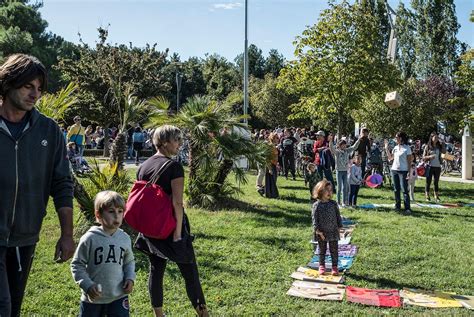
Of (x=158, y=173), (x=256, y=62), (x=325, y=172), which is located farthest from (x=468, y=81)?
(x=256, y=62)

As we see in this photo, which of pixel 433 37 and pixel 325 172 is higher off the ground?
pixel 433 37

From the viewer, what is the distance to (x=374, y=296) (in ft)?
18.3

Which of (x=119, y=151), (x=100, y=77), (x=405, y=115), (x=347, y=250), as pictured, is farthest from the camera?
(x=405, y=115)

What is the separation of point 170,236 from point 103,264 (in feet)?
2.73

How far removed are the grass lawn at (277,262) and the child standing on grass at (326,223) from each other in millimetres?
360

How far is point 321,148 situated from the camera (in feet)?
42.9

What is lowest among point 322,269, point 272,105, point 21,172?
point 322,269

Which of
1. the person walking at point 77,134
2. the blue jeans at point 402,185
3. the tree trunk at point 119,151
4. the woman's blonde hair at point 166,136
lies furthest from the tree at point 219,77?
the woman's blonde hair at point 166,136

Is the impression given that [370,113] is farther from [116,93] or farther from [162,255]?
[162,255]

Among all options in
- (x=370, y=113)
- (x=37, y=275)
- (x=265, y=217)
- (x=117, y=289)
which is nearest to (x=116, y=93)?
(x=265, y=217)

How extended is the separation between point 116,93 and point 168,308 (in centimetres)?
540

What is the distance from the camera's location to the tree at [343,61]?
17.1m

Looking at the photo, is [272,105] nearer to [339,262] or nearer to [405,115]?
[405,115]

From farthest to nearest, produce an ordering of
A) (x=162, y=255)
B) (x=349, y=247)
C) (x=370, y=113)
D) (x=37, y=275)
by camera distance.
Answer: (x=370, y=113) → (x=349, y=247) → (x=37, y=275) → (x=162, y=255)
